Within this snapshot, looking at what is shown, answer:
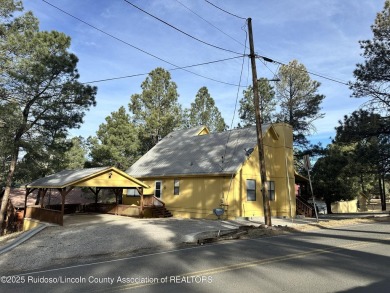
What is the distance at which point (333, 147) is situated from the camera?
39500 mm

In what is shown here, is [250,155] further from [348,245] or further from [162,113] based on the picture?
[162,113]

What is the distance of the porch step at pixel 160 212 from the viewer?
23062mm

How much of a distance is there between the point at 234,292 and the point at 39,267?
20.2ft

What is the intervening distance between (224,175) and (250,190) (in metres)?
2.42

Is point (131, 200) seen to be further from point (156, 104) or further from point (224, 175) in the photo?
point (156, 104)

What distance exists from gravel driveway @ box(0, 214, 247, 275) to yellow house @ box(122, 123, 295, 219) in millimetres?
4927

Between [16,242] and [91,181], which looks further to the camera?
[91,181]

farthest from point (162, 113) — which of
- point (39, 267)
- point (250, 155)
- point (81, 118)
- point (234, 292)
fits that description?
point (234, 292)

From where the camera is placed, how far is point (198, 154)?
25.8 meters

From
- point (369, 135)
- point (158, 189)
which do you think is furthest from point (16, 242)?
point (369, 135)

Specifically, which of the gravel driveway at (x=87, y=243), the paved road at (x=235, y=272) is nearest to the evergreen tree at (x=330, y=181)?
the gravel driveway at (x=87, y=243)

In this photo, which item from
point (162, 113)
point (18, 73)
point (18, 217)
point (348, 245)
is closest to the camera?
point (348, 245)

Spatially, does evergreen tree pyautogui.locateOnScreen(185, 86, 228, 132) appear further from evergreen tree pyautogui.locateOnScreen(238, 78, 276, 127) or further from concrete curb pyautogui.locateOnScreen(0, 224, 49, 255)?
concrete curb pyautogui.locateOnScreen(0, 224, 49, 255)

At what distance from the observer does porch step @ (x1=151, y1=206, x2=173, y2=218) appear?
23.1 metres
